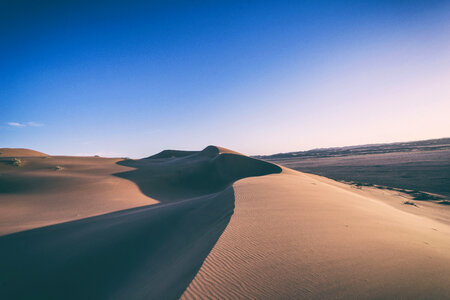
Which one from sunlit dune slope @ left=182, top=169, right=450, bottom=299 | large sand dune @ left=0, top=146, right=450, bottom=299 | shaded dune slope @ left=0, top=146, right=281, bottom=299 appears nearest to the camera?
sunlit dune slope @ left=182, top=169, right=450, bottom=299

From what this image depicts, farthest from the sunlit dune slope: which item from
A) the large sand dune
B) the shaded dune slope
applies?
the shaded dune slope

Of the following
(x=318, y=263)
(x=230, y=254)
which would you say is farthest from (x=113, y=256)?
(x=318, y=263)

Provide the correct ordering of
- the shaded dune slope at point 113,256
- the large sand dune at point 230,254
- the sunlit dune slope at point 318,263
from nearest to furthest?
the sunlit dune slope at point 318,263, the large sand dune at point 230,254, the shaded dune slope at point 113,256

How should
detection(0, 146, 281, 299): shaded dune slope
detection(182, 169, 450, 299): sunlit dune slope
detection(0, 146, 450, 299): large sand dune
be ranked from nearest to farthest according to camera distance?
1. detection(182, 169, 450, 299): sunlit dune slope
2. detection(0, 146, 450, 299): large sand dune
3. detection(0, 146, 281, 299): shaded dune slope

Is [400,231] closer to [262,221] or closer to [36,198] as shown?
[262,221]

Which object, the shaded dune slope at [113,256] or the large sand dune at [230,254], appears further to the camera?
the shaded dune slope at [113,256]

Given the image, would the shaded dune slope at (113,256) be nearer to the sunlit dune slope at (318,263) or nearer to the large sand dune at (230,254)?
the large sand dune at (230,254)

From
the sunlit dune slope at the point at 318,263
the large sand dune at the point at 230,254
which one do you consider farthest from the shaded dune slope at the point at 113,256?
the sunlit dune slope at the point at 318,263

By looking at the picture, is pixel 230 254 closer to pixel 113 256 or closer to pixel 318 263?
pixel 318 263

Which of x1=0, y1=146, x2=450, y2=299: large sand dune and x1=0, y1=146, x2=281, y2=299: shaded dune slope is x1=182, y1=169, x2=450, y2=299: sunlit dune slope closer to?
x1=0, y1=146, x2=450, y2=299: large sand dune

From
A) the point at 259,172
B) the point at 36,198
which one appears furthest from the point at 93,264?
the point at 259,172

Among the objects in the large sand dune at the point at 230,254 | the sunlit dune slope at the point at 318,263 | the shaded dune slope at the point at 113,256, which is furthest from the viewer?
the shaded dune slope at the point at 113,256

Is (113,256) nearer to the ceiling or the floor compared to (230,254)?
nearer to the floor

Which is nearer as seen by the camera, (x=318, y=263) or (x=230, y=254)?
(x=318, y=263)
